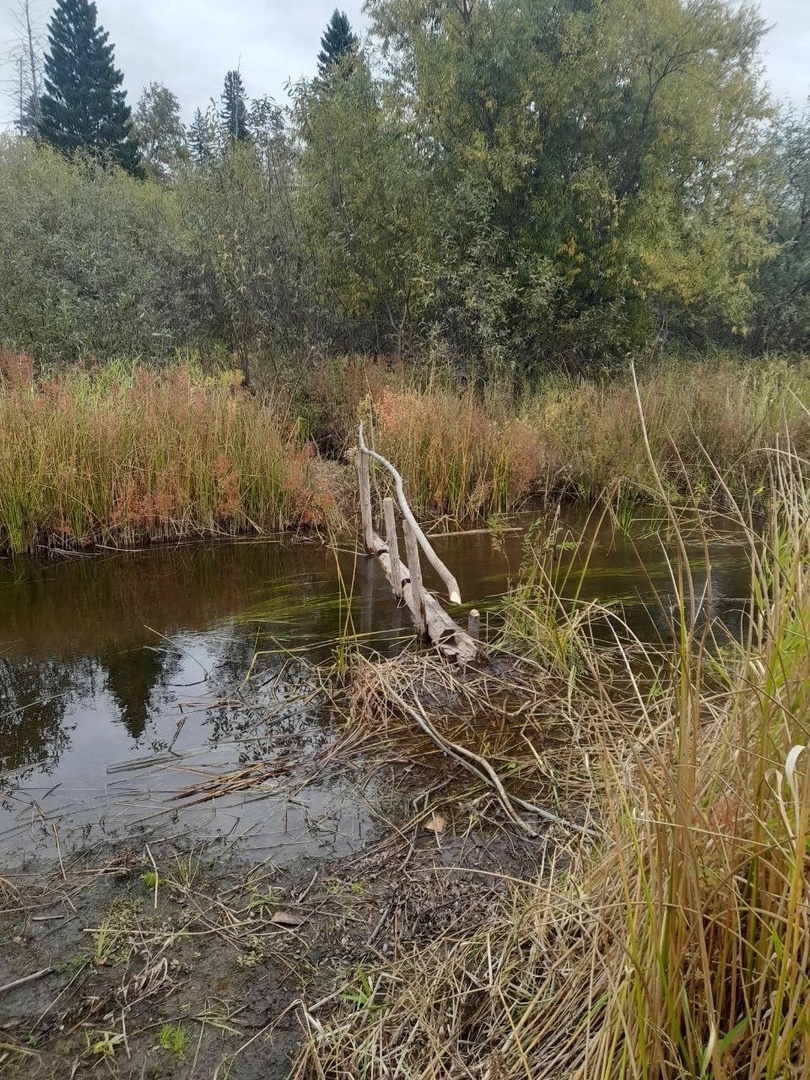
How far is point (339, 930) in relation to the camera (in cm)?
214

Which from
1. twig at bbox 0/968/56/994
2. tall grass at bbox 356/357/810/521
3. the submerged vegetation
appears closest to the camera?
twig at bbox 0/968/56/994

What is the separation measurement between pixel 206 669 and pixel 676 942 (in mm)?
3440

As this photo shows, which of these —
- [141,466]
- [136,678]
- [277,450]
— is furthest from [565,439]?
[136,678]

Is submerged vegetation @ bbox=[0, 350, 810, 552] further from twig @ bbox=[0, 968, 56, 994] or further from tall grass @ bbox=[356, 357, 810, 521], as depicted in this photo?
twig @ bbox=[0, 968, 56, 994]

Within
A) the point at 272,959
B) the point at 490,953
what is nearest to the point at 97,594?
the point at 272,959

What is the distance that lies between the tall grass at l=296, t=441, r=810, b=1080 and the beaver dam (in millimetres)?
41

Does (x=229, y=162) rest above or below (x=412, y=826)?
above

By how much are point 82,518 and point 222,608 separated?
2219 millimetres

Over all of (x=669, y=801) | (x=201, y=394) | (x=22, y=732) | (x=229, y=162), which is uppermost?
(x=229, y=162)

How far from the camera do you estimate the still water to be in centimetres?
281

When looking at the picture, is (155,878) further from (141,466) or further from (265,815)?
(141,466)

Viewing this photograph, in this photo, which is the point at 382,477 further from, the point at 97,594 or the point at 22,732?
the point at 22,732

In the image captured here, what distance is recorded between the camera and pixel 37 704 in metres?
3.82

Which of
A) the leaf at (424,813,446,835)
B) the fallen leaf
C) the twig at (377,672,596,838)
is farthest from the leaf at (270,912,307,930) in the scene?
the twig at (377,672,596,838)
